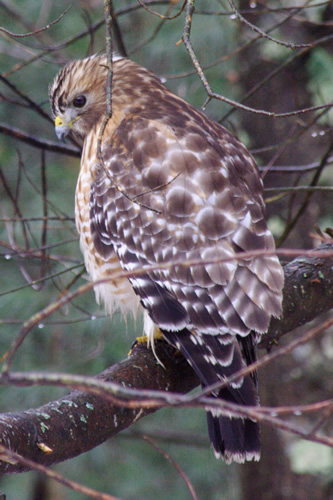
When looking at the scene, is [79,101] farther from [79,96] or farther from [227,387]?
[227,387]

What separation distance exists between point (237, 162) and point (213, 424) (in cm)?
121

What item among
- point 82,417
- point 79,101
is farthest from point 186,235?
point 79,101

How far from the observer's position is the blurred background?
377 centimetres

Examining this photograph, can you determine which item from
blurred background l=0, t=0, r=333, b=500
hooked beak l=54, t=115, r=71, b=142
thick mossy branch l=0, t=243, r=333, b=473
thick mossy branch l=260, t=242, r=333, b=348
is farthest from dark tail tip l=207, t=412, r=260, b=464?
hooked beak l=54, t=115, r=71, b=142

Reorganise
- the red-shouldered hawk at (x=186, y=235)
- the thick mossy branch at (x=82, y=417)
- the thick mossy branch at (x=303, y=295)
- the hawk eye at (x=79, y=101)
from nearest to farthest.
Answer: the thick mossy branch at (x=82, y=417)
the red-shouldered hawk at (x=186, y=235)
the thick mossy branch at (x=303, y=295)
the hawk eye at (x=79, y=101)

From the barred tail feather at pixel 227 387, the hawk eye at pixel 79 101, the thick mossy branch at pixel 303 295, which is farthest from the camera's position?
the hawk eye at pixel 79 101

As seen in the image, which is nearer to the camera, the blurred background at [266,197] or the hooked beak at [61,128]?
Answer: the hooked beak at [61,128]

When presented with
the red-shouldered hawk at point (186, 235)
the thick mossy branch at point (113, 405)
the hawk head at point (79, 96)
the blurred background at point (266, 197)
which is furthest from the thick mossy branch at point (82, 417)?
the hawk head at point (79, 96)

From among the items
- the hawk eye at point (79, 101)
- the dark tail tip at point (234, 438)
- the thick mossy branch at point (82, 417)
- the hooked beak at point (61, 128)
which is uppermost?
the hawk eye at point (79, 101)

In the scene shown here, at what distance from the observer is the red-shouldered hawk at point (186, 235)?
2.61m

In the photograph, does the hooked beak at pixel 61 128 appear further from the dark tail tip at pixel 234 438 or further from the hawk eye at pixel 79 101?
the dark tail tip at pixel 234 438

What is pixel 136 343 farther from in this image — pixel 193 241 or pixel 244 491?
pixel 244 491

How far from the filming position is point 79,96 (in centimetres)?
369

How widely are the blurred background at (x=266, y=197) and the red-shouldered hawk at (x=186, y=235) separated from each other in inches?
9.2
